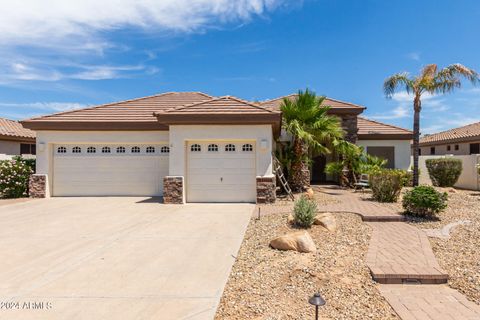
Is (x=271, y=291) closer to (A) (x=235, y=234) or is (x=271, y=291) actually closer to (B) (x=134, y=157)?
(A) (x=235, y=234)

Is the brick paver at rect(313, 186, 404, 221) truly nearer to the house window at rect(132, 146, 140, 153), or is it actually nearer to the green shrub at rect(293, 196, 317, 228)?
the green shrub at rect(293, 196, 317, 228)

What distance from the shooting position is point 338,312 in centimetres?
404

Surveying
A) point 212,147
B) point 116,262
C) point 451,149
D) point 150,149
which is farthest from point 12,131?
point 451,149

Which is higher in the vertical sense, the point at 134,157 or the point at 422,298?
the point at 134,157

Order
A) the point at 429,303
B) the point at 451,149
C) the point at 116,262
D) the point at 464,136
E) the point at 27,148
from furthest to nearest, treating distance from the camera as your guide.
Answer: the point at 451,149 → the point at 464,136 → the point at 27,148 → the point at 116,262 → the point at 429,303

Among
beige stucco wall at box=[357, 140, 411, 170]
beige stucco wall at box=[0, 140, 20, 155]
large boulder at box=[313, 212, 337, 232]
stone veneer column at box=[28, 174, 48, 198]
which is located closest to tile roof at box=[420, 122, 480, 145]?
beige stucco wall at box=[357, 140, 411, 170]

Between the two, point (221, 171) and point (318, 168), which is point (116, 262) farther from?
point (318, 168)

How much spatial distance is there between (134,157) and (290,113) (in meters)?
7.84

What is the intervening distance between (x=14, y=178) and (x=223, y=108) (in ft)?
35.4

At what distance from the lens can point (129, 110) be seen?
617 inches

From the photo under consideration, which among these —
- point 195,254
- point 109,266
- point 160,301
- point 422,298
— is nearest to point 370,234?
point 422,298

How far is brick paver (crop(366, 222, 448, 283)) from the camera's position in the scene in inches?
197

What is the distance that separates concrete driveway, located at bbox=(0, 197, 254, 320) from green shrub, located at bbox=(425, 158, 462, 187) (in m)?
14.6

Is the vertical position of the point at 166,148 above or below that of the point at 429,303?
above
